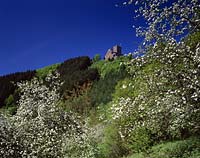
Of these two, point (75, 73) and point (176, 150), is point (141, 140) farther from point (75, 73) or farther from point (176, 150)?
point (75, 73)

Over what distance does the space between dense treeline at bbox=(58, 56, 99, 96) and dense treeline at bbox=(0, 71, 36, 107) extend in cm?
558

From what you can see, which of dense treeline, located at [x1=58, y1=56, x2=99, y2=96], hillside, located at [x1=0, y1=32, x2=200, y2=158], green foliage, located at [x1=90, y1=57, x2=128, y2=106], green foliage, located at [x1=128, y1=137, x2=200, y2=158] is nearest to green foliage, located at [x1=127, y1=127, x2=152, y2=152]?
hillside, located at [x1=0, y1=32, x2=200, y2=158]

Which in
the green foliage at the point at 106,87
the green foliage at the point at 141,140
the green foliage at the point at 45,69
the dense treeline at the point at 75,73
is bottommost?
the green foliage at the point at 141,140

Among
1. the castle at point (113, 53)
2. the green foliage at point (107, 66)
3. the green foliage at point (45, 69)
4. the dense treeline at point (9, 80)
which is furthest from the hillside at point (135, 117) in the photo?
the green foliage at point (45, 69)

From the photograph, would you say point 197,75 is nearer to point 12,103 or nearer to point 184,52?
point 184,52

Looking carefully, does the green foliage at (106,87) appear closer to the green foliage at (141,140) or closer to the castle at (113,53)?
the castle at (113,53)

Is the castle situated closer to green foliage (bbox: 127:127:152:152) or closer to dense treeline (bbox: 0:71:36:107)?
dense treeline (bbox: 0:71:36:107)

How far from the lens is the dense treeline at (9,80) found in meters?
60.8

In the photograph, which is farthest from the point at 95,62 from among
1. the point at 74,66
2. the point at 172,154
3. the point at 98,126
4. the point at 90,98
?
the point at 172,154

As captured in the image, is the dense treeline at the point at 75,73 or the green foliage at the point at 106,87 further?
the dense treeline at the point at 75,73

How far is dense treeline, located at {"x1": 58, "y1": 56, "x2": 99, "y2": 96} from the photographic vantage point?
167 ft

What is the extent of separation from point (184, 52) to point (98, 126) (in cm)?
2157

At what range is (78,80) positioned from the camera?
51594 mm

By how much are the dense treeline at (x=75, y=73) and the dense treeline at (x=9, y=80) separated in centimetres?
558
